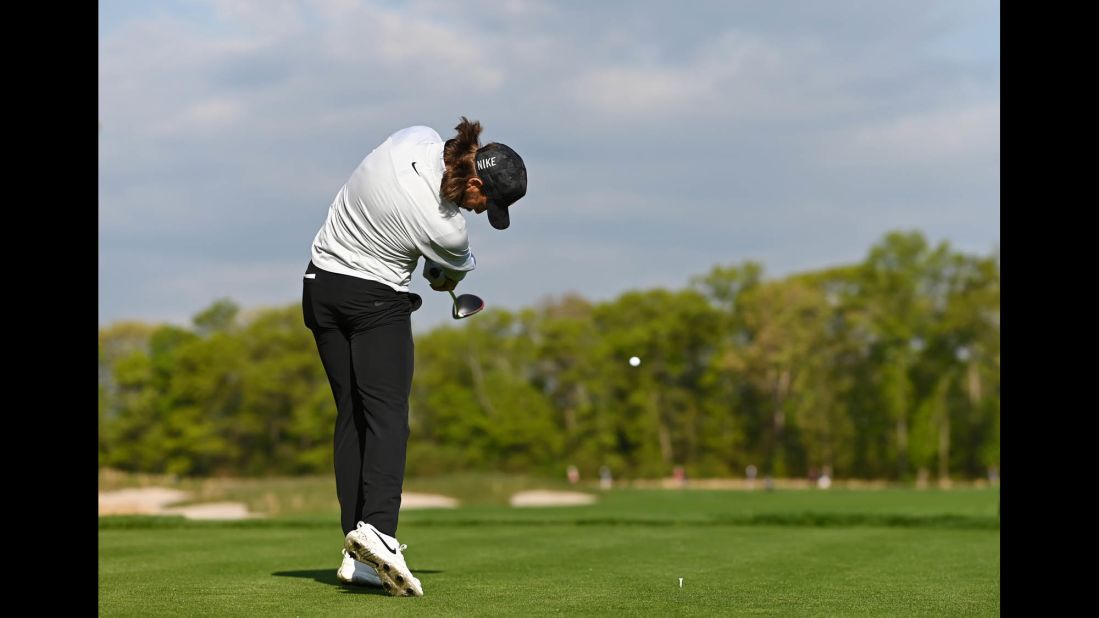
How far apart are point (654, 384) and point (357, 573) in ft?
182

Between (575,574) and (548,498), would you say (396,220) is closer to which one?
(575,574)

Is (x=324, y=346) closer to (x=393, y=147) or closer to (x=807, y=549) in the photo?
(x=393, y=147)

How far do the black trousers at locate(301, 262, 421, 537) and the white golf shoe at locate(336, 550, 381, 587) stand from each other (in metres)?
0.22

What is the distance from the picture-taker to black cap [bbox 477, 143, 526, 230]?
517 centimetres

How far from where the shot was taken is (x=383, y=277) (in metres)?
5.42

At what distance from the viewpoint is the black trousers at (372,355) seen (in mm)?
5387

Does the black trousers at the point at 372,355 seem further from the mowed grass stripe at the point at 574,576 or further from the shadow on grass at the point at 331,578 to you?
the mowed grass stripe at the point at 574,576

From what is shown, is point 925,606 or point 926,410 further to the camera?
point 926,410

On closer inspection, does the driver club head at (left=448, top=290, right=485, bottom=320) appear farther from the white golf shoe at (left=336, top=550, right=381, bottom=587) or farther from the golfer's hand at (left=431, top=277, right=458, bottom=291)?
the white golf shoe at (left=336, top=550, right=381, bottom=587)
